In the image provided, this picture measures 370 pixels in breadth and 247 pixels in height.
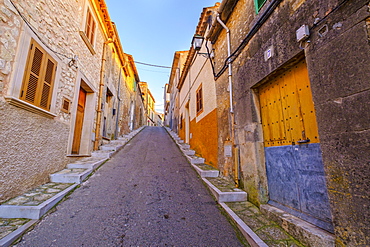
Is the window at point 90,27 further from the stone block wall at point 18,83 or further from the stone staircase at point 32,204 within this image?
the stone staircase at point 32,204

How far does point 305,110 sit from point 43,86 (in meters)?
5.27

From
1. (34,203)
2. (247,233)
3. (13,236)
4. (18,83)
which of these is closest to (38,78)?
(18,83)

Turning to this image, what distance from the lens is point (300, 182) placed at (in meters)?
2.39

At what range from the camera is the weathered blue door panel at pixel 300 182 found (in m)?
2.08

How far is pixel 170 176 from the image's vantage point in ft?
14.8

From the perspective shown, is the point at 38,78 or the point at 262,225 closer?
the point at 262,225

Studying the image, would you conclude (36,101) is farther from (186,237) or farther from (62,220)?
(186,237)

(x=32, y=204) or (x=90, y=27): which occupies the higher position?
(x=90, y=27)

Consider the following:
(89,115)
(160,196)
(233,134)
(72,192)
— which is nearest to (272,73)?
(233,134)

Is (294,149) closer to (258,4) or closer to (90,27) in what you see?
→ (258,4)

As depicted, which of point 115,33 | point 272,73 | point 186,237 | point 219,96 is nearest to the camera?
point 186,237

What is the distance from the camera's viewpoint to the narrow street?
215 centimetres

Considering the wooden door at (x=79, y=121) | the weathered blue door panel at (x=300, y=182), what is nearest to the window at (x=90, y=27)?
the wooden door at (x=79, y=121)

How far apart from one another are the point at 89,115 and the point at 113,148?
64.9 inches
